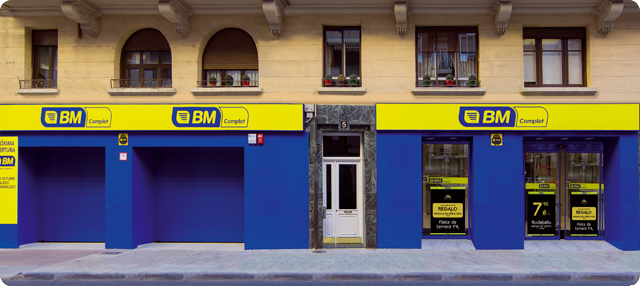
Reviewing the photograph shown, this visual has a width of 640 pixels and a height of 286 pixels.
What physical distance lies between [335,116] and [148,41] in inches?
206

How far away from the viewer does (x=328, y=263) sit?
872 cm

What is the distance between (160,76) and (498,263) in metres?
9.13

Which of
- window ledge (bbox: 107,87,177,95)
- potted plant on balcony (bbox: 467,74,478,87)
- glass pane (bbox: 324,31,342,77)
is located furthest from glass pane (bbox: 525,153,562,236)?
window ledge (bbox: 107,87,177,95)

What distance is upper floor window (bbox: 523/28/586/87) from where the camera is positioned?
1058 cm

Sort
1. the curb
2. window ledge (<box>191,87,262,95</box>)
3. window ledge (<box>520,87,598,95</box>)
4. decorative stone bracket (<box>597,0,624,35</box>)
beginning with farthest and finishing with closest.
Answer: window ledge (<box>191,87,262,95</box>), window ledge (<box>520,87,598,95</box>), decorative stone bracket (<box>597,0,624,35</box>), the curb

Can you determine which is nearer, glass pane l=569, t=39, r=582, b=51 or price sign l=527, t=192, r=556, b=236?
glass pane l=569, t=39, r=582, b=51

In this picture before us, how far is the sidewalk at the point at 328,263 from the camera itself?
26.2 ft

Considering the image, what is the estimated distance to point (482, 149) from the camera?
1023cm

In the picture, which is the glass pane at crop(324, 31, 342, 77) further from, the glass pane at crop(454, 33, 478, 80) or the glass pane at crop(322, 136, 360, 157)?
the glass pane at crop(454, 33, 478, 80)

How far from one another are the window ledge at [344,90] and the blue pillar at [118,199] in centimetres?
493

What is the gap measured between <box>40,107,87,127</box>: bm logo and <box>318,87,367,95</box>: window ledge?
5827 millimetres

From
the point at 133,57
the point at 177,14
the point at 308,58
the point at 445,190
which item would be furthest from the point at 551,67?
the point at 133,57

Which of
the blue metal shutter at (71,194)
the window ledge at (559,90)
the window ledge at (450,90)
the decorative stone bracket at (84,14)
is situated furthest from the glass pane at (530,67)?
the blue metal shutter at (71,194)

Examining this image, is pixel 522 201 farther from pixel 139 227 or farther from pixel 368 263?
pixel 139 227
